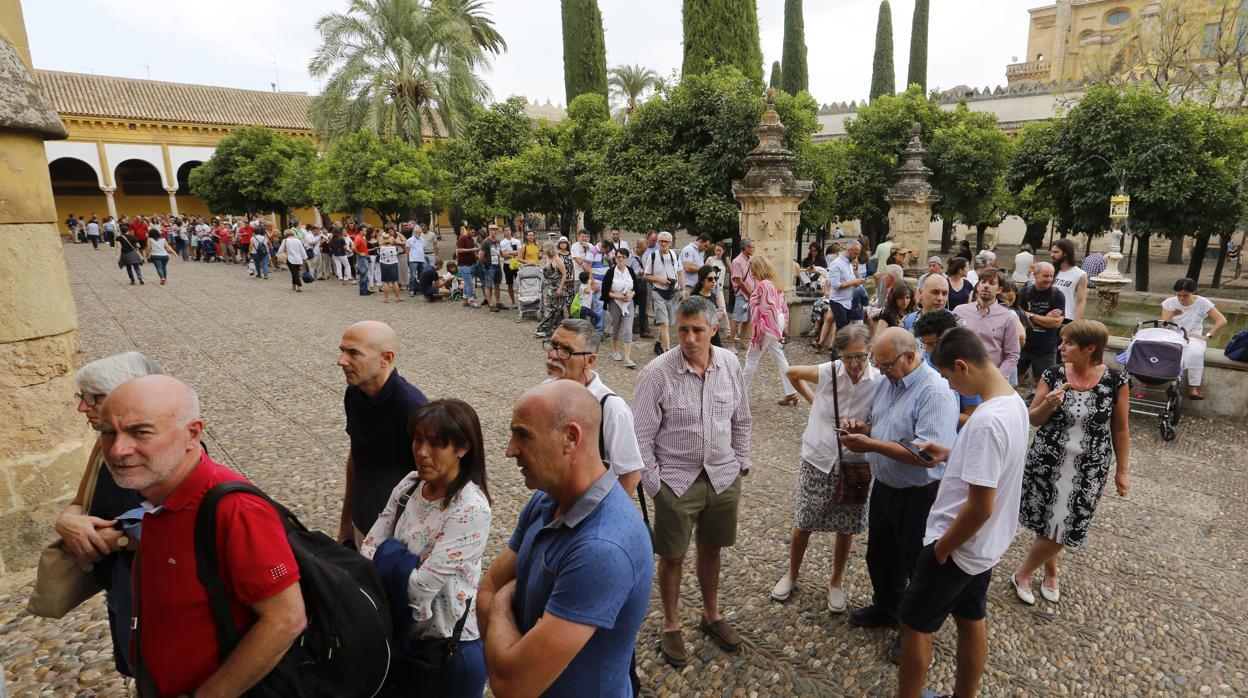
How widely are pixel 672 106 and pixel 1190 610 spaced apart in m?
12.5

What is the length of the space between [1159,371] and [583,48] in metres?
21.9

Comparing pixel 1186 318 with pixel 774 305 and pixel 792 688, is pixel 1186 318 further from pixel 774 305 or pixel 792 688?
pixel 792 688

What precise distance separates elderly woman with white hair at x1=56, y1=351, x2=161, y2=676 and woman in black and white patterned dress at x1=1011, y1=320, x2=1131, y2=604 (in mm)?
4345

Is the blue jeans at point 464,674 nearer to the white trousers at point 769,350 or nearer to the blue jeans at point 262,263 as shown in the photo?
the white trousers at point 769,350

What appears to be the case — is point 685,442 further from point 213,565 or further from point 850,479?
point 213,565

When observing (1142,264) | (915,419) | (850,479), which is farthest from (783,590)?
(1142,264)

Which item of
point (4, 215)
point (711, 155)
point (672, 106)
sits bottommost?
point (4, 215)

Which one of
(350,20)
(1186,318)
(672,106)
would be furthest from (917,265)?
(350,20)

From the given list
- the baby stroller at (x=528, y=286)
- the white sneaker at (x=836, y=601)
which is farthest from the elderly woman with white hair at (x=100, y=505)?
the baby stroller at (x=528, y=286)

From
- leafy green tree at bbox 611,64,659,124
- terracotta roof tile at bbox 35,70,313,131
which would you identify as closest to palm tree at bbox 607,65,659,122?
leafy green tree at bbox 611,64,659,124

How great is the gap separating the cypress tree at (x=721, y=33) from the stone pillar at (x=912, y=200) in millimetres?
5250

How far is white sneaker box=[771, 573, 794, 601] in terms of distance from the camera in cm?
391

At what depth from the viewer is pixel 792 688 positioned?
10.6 ft

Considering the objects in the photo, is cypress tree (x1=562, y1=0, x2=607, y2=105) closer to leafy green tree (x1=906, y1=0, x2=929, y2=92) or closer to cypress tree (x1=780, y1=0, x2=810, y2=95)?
cypress tree (x1=780, y1=0, x2=810, y2=95)
